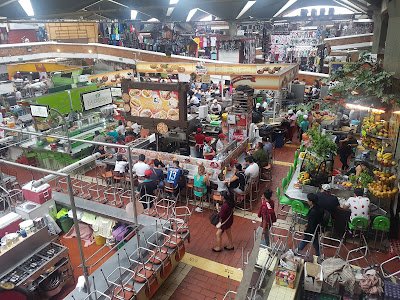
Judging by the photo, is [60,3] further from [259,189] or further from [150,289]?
[150,289]

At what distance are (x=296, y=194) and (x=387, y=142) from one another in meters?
3.34

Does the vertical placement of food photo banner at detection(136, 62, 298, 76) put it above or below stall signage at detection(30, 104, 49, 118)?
above


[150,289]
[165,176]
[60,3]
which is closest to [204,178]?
[165,176]

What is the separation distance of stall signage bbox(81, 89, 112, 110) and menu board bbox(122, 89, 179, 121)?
132 inches

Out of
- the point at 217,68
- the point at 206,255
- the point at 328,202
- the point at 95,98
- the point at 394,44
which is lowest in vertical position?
the point at 206,255

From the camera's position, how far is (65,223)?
8.07 metres

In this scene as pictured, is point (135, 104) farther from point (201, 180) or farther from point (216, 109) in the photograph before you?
point (216, 109)

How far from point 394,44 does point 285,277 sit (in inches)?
314

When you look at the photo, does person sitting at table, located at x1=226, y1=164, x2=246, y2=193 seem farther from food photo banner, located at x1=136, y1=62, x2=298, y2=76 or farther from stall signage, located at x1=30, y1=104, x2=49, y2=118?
food photo banner, located at x1=136, y1=62, x2=298, y2=76

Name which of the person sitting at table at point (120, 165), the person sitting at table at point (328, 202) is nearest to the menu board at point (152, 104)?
the person sitting at table at point (120, 165)

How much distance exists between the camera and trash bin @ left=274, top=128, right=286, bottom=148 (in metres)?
13.6

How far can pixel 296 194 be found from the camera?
782 centimetres

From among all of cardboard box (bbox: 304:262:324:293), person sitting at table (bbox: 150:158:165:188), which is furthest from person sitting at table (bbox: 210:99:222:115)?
cardboard box (bbox: 304:262:324:293)

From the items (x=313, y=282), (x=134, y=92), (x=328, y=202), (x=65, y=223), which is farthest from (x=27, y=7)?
(x=313, y=282)
